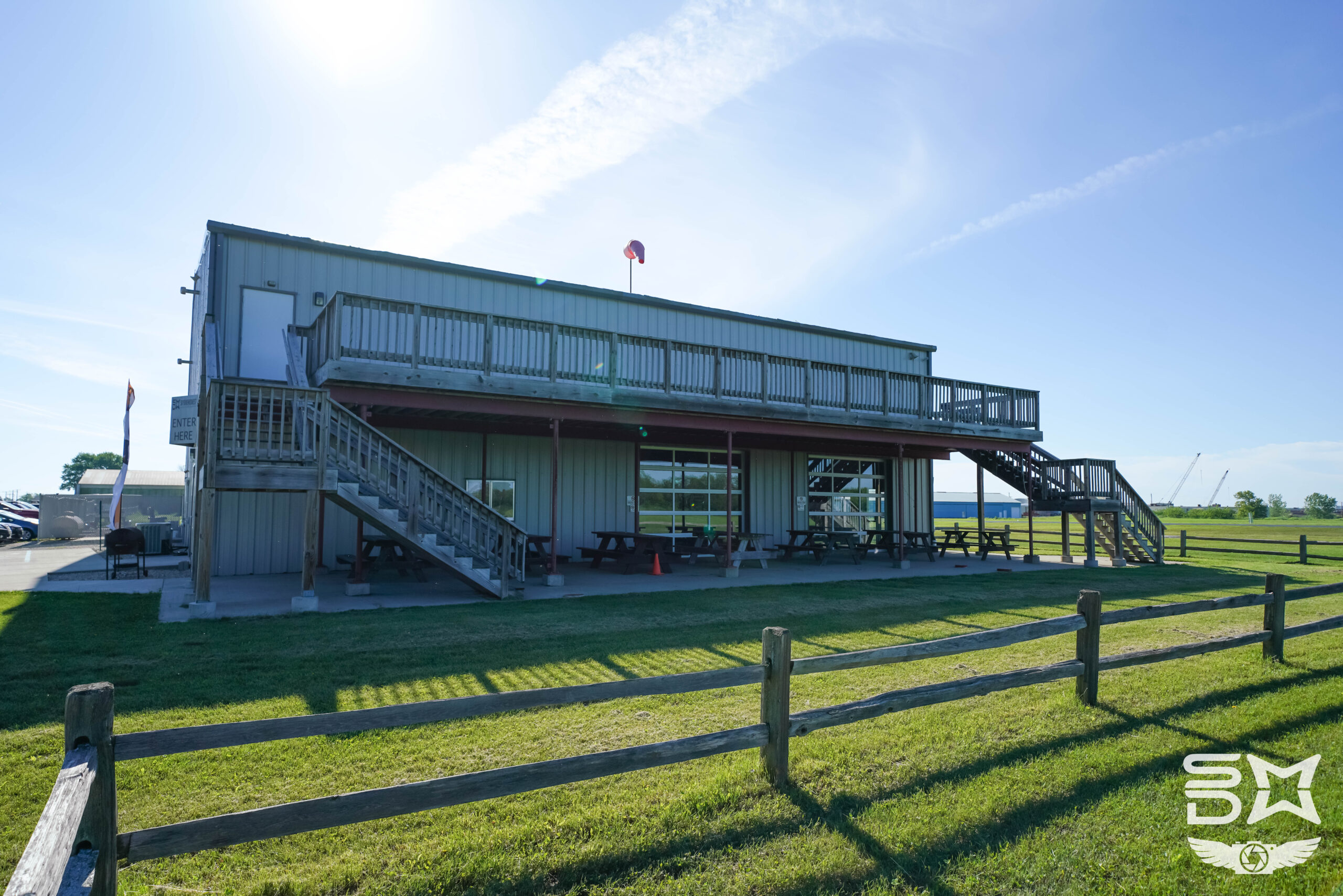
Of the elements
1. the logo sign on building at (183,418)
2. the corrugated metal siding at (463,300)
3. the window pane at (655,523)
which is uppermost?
the corrugated metal siding at (463,300)

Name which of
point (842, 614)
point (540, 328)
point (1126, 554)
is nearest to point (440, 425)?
point (540, 328)

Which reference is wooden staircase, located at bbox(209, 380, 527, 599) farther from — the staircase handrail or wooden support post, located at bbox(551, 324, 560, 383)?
wooden support post, located at bbox(551, 324, 560, 383)

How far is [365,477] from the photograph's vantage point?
10.4 metres

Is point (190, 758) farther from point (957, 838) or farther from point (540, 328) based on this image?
point (540, 328)

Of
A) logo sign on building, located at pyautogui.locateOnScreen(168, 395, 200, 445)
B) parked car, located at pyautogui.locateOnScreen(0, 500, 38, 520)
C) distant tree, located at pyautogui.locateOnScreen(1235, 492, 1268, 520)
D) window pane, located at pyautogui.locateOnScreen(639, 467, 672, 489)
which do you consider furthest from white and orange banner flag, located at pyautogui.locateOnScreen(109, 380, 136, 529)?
distant tree, located at pyautogui.locateOnScreen(1235, 492, 1268, 520)

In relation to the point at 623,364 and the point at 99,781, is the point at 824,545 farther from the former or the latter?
the point at 99,781

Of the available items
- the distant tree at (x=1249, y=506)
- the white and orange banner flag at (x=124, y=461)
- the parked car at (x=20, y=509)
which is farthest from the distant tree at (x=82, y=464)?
the distant tree at (x=1249, y=506)

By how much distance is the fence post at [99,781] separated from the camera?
2.56 m

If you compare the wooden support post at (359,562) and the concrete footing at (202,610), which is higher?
the wooden support post at (359,562)

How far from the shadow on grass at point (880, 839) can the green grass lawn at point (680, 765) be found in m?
0.01

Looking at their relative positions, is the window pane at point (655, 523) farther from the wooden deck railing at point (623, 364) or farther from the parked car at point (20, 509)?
the parked car at point (20, 509)

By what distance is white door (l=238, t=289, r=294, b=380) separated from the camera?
44.5 feet

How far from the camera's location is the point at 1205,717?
545 cm

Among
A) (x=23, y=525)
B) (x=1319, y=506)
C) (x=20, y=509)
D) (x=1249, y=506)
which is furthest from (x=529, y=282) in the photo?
(x=1319, y=506)
